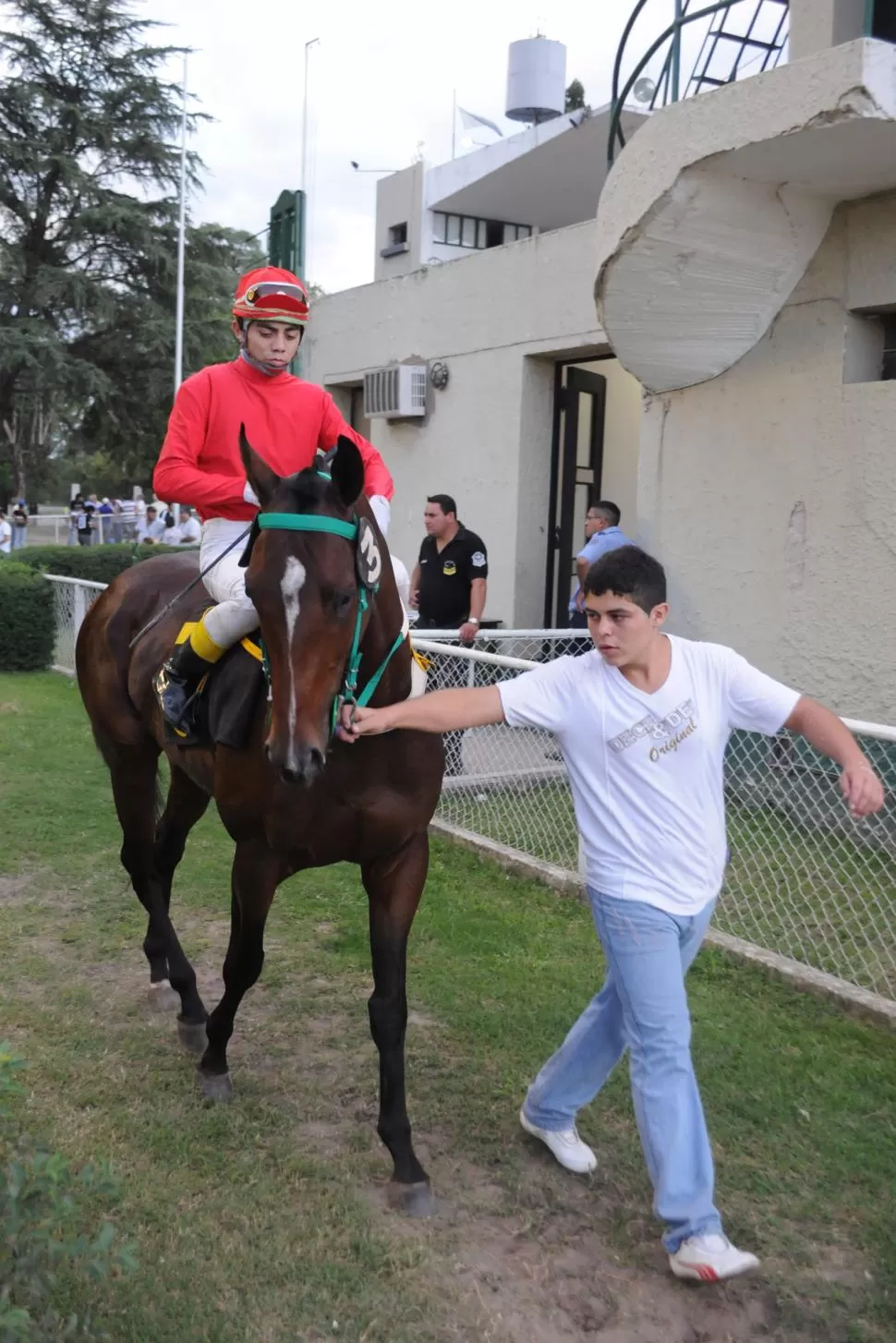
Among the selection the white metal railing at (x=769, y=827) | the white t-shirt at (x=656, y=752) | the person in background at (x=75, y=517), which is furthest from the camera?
the person in background at (x=75, y=517)

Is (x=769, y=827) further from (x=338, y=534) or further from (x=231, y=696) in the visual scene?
(x=338, y=534)

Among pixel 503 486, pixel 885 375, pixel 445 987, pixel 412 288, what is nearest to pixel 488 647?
pixel 503 486

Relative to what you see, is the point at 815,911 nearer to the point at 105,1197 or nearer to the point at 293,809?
the point at 293,809

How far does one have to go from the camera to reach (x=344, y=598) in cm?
262

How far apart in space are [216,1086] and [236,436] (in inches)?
84.6

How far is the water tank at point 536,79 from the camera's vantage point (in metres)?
16.2

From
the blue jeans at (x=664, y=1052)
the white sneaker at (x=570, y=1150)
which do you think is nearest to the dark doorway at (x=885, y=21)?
the blue jeans at (x=664, y=1052)

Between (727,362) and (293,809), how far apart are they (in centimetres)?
502

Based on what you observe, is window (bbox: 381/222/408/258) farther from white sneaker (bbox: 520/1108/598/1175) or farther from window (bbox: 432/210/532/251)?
white sneaker (bbox: 520/1108/598/1175)

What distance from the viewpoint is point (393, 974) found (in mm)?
3240

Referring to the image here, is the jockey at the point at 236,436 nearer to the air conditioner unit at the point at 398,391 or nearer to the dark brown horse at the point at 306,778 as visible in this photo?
the dark brown horse at the point at 306,778

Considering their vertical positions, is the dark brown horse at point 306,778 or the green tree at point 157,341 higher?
the green tree at point 157,341

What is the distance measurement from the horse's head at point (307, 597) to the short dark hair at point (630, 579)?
57 centimetres

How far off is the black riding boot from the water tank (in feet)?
49.5
